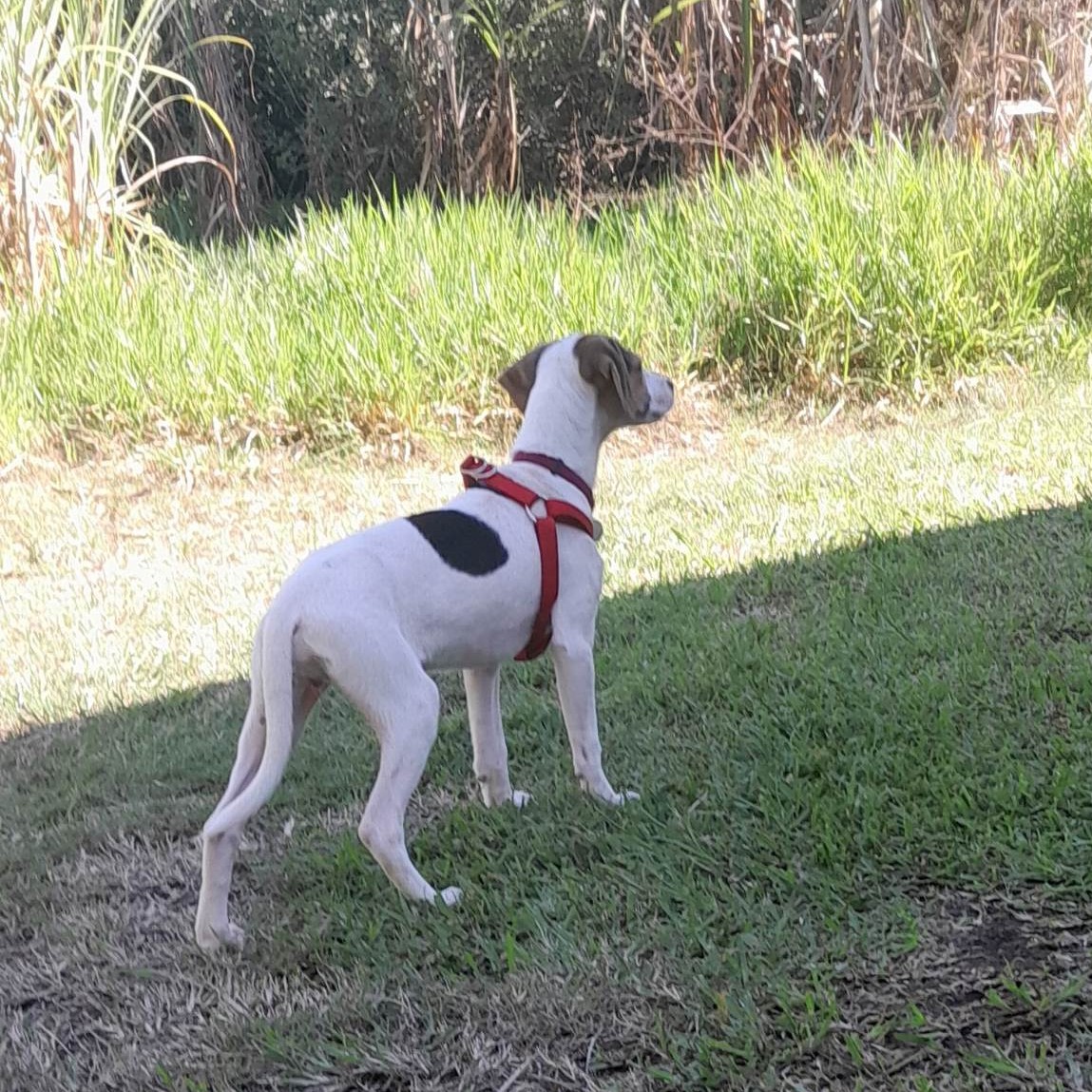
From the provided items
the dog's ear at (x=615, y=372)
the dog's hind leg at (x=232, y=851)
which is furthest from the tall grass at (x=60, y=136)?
the dog's hind leg at (x=232, y=851)

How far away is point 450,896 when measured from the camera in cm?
304

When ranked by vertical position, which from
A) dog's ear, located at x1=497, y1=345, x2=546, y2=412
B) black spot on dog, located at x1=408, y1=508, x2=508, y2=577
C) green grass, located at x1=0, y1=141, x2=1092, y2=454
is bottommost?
green grass, located at x1=0, y1=141, x2=1092, y2=454

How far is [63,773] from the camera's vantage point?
13.2ft

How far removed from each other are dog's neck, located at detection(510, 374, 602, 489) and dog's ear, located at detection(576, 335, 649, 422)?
5 cm

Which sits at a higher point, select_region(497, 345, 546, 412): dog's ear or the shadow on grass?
select_region(497, 345, 546, 412): dog's ear

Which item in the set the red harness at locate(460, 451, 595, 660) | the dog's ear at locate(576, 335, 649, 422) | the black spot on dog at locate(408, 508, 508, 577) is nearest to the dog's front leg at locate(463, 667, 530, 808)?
the red harness at locate(460, 451, 595, 660)

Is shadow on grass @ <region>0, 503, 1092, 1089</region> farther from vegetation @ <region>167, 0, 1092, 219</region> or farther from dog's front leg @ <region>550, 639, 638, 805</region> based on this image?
vegetation @ <region>167, 0, 1092, 219</region>

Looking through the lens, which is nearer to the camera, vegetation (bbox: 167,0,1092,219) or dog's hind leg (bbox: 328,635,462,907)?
dog's hind leg (bbox: 328,635,462,907)

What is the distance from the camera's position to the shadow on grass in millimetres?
2463

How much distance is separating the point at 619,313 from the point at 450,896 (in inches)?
186

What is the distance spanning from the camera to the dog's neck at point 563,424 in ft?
11.6

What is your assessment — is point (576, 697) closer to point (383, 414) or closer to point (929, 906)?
point (929, 906)

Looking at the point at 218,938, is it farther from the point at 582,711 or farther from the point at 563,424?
the point at 563,424

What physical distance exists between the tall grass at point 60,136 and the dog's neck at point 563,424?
211 inches
